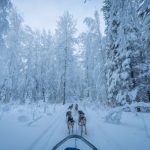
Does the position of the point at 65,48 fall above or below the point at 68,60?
above

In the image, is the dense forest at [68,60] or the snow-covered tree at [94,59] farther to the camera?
the snow-covered tree at [94,59]

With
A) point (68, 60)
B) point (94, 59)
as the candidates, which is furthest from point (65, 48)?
point (94, 59)

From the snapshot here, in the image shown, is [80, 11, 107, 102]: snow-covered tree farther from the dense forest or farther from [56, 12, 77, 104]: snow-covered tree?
[56, 12, 77, 104]: snow-covered tree

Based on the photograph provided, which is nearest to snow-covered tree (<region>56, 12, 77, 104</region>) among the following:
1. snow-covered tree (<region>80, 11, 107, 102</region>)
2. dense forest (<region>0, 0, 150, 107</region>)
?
dense forest (<region>0, 0, 150, 107</region>)

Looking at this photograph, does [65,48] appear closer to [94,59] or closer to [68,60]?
[68,60]

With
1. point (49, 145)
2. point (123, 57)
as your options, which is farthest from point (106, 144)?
point (123, 57)

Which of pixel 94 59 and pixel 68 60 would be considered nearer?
pixel 68 60

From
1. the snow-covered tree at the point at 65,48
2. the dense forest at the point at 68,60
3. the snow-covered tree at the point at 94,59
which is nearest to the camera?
the dense forest at the point at 68,60

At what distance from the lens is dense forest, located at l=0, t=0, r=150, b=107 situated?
57.6 ft

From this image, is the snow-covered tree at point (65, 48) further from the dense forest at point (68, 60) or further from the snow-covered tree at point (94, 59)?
the snow-covered tree at point (94, 59)

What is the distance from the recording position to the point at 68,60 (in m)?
36.0

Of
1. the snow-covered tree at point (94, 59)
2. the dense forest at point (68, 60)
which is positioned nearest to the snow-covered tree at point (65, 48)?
the dense forest at point (68, 60)

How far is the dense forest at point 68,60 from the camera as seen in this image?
17562 millimetres

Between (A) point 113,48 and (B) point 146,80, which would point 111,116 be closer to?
(B) point 146,80
